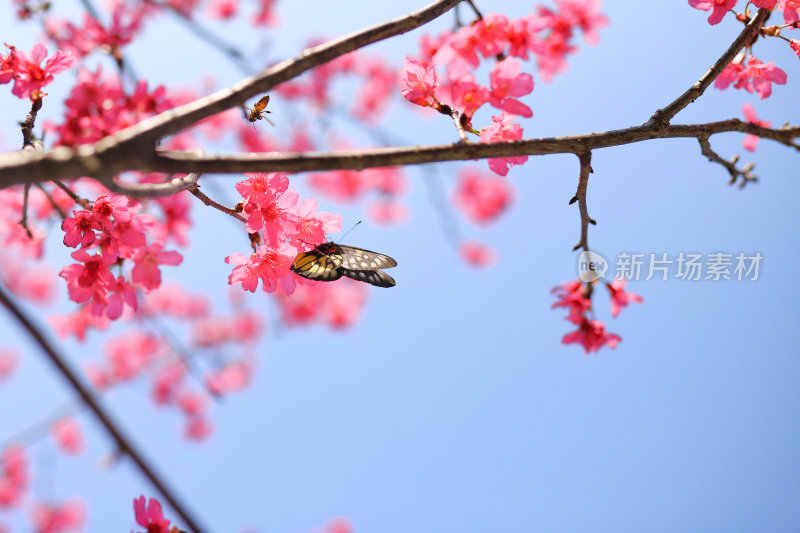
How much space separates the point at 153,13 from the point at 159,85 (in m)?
3.98

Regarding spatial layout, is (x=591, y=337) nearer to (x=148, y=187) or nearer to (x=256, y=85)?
(x=256, y=85)

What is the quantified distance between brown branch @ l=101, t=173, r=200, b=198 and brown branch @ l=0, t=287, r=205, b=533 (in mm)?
364

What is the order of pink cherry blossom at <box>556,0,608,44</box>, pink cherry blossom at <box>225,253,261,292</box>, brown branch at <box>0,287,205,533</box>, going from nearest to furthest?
brown branch at <box>0,287,205,533</box>, pink cherry blossom at <box>225,253,261,292</box>, pink cherry blossom at <box>556,0,608,44</box>

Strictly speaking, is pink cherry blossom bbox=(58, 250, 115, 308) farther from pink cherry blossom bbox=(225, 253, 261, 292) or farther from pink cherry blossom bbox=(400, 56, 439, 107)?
pink cherry blossom bbox=(400, 56, 439, 107)

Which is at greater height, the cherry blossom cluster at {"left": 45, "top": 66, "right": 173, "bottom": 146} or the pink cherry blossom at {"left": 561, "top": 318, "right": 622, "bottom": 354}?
the cherry blossom cluster at {"left": 45, "top": 66, "right": 173, "bottom": 146}

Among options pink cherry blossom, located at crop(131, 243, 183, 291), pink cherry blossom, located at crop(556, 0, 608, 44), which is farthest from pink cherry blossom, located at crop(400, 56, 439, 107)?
pink cherry blossom, located at crop(556, 0, 608, 44)

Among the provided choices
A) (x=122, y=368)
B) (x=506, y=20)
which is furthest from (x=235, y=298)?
(x=506, y=20)

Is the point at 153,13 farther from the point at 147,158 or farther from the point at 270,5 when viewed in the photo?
the point at 147,158

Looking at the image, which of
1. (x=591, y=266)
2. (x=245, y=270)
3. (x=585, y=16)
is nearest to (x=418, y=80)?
(x=245, y=270)

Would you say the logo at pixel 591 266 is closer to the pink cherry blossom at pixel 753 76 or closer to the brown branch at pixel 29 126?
the pink cherry blossom at pixel 753 76

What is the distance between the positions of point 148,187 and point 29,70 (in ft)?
4.92

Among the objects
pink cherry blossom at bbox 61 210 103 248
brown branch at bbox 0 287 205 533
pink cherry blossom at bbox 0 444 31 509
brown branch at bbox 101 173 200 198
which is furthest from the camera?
pink cherry blossom at bbox 0 444 31 509

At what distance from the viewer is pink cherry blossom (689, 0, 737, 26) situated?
2308 mm

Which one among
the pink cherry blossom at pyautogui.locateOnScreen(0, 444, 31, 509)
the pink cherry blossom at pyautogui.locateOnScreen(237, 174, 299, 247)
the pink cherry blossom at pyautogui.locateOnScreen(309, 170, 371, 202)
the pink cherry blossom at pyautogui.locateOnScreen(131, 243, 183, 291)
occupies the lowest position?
the pink cherry blossom at pyautogui.locateOnScreen(237, 174, 299, 247)
